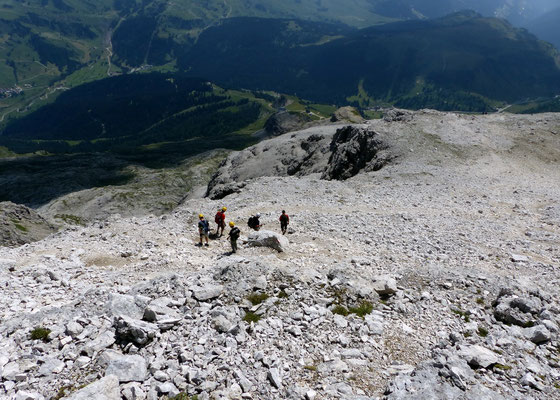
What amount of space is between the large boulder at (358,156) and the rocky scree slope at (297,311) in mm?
24927

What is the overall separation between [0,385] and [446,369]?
14.3m

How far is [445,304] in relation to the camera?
15586mm

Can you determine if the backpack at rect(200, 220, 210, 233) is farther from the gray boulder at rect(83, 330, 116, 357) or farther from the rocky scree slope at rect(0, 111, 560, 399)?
the gray boulder at rect(83, 330, 116, 357)

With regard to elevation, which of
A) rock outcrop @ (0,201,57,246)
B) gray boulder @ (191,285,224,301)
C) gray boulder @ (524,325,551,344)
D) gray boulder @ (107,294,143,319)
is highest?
gray boulder @ (524,325,551,344)

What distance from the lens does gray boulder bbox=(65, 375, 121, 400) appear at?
9.80 meters

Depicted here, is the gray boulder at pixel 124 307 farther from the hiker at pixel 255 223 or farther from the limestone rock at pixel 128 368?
the hiker at pixel 255 223

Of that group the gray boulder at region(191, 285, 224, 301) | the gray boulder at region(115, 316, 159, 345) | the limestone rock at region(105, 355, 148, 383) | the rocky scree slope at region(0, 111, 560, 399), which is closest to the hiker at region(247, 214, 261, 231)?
the rocky scree slope at region(0, 111, 560, 399)

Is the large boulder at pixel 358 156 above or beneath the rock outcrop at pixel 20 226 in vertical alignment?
above

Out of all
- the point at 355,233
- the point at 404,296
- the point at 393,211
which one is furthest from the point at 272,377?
the point at 393,211

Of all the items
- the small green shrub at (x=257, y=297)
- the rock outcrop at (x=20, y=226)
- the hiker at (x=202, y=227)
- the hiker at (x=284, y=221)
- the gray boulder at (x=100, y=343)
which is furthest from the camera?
the rock outcrop at (x=20, y=226)

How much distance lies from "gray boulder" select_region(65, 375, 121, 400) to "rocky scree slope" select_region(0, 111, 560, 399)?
0.12 ft

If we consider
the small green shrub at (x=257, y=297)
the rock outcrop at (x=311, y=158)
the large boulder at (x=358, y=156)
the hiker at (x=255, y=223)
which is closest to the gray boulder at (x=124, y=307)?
the small green shrub at (x=257, y=297)

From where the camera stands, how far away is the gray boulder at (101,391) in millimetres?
9799

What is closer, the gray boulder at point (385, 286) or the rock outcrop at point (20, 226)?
the gray boulder at point (385, 286)
